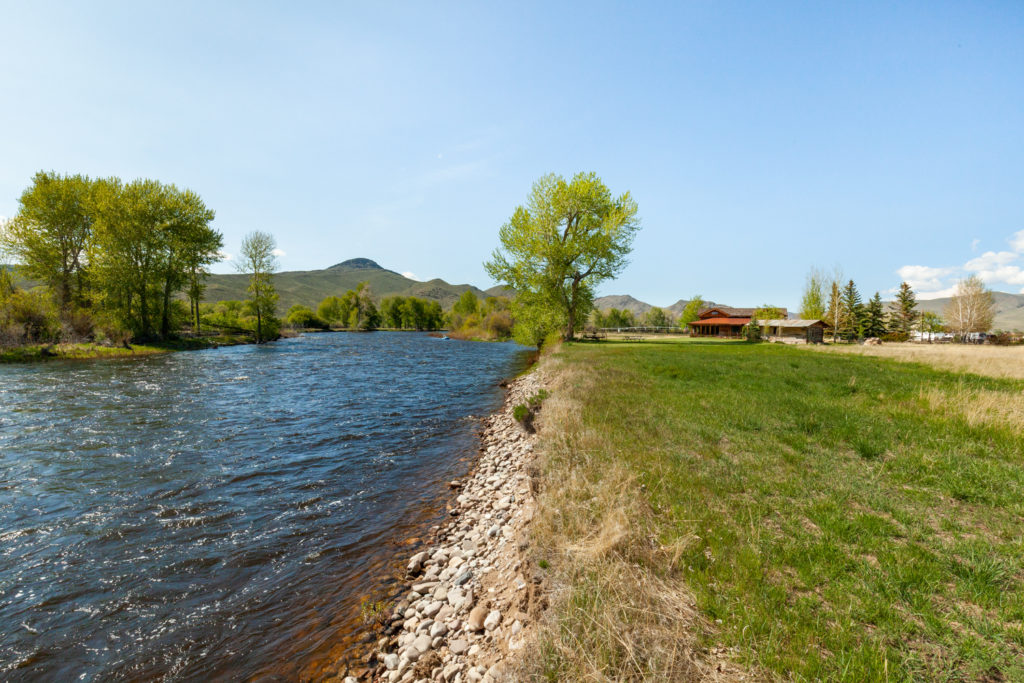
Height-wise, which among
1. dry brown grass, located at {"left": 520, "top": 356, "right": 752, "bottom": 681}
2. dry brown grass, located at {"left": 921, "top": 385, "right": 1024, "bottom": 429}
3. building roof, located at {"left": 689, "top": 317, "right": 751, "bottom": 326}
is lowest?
dry brown grass, located at {"left": 520, "top": 356, "right": 752, "bottom": 681}

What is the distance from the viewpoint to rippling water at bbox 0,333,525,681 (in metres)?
4.97

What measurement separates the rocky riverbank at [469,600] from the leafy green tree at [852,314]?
284ft

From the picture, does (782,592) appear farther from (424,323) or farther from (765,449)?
(424,323)

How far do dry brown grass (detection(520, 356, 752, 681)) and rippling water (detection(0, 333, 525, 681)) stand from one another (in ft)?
11.3

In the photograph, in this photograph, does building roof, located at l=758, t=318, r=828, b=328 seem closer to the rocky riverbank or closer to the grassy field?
the grassy field

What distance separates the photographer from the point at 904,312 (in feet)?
245

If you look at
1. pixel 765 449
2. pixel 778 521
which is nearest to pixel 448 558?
pixel 778 521

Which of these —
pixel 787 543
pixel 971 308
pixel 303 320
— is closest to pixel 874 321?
pixel 971 308

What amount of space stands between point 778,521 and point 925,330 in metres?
116

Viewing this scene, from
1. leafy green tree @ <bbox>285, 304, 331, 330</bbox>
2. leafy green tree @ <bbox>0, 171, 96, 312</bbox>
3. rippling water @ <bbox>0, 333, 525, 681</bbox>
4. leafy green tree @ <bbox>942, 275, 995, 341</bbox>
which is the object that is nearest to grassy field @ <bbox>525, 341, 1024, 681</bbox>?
rippling water @ <bbox>0, 333, 525, 681</bbox>

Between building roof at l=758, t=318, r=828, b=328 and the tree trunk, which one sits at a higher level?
Answer: the tree trunk

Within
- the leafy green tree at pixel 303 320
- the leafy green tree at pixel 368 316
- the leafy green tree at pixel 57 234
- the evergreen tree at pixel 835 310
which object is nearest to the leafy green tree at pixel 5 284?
the leafy green tree at pixel 57 234

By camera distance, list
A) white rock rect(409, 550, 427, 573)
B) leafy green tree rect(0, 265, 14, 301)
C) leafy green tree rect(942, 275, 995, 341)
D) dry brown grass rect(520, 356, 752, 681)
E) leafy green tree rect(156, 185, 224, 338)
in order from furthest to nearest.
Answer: leafy green tree rect(942, 275, 995, 341)
leafy green tree rect(156, 185, 224, 338)
leafy green tree rect(0, 265, 14, 301)
white rock rect(409, 550, 427, 573)
dry brown grass rect(520, 356, 752, 681)

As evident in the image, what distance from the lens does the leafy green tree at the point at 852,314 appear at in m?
68.1
